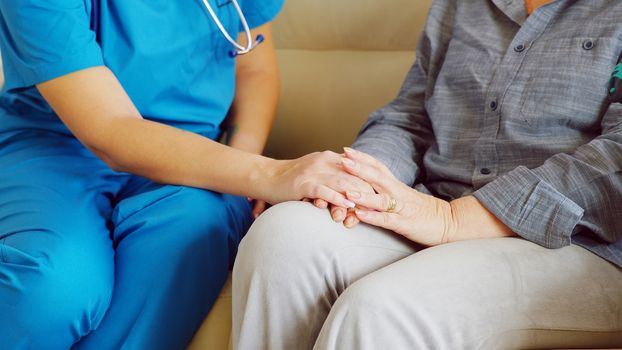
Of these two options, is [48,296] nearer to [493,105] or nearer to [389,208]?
[389,208]

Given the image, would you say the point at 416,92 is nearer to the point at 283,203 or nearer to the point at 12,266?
the point at 283,203

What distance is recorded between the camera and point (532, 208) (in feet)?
2.82

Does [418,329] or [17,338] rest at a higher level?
[418,329]

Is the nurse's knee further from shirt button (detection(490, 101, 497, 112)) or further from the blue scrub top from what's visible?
shirt button (detection(490, 101, 497, 112))

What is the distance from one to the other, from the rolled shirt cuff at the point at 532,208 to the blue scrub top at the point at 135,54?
53cm

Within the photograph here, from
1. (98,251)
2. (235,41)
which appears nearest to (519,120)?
(235,41)

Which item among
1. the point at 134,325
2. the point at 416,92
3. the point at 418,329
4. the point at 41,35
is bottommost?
the point at 134,325

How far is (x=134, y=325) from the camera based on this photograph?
91cm

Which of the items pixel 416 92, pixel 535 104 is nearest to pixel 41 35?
pixel 416 92

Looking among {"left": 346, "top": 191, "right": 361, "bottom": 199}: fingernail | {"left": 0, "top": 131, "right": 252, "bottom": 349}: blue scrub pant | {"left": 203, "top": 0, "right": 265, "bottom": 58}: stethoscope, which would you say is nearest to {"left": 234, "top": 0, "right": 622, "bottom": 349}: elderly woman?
{"left": 346, "top": 191, "right": 361, "bottom": 199}: fingernail

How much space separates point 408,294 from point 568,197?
10.8 inches

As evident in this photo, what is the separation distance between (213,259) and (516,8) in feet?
1.98

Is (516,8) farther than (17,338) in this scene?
Yes

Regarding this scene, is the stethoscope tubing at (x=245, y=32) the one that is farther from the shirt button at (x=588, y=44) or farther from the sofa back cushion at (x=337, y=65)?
the shirt button at (x=588, y=44)
